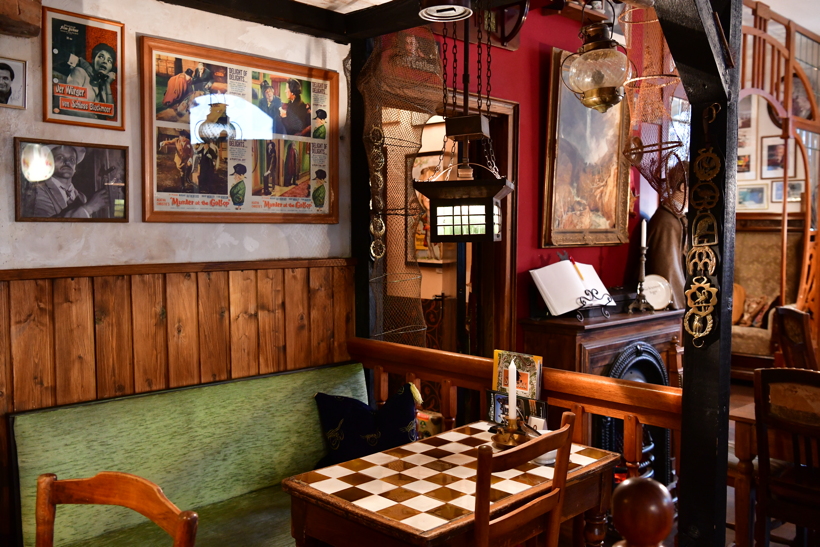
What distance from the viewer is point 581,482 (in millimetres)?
2164

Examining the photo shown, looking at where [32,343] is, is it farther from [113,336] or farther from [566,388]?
[566,388]

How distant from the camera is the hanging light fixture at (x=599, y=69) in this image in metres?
→ 2.61

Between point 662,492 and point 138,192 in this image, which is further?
point 138,192

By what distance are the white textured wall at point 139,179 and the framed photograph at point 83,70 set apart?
29 mm

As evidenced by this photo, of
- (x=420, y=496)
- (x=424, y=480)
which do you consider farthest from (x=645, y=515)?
(x=424, y=480)

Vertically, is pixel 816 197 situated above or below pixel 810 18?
below

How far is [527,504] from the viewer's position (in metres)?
1.81

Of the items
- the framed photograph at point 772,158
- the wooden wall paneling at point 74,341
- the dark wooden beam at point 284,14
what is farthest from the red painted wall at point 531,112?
the framed photograph at point 772,158

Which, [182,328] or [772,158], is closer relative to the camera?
[182,328]

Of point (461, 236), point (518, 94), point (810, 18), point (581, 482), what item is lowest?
point (581, 482)

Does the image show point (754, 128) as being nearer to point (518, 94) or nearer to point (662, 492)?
point (518, 94)

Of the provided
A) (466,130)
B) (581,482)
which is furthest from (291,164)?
(581,482)

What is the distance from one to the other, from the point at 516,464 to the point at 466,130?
139cm

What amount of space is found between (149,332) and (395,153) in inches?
56.6
